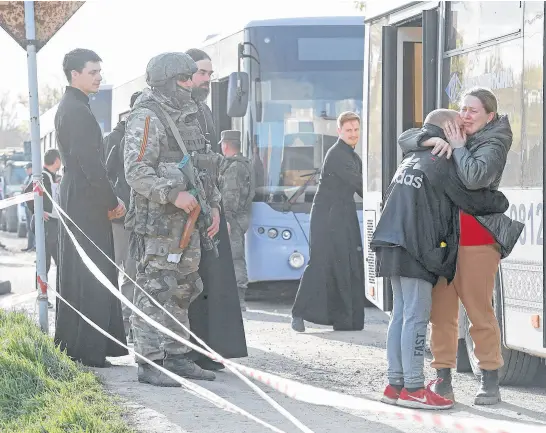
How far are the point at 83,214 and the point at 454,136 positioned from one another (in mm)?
2769

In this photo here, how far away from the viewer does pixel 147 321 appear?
7164 millimetres

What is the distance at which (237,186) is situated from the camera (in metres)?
13.1

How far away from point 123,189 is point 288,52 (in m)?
4.27

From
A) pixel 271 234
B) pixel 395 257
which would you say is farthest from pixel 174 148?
pixel 271 234

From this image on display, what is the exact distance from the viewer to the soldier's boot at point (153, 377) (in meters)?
7.54

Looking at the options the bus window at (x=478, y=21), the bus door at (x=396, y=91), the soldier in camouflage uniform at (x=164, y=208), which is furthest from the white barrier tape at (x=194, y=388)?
Answer: the bus window at (x=478, y=21)

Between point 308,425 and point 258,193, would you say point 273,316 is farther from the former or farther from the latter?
point 308,425

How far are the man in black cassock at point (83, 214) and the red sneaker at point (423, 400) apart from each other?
2328 mm

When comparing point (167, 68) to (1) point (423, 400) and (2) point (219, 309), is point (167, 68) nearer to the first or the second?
(2) point (219, 309)

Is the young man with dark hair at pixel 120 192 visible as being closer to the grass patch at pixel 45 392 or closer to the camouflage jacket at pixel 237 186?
the grass patch at pixel 45 392

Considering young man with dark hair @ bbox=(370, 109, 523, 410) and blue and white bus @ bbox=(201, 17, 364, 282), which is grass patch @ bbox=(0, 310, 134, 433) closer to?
young man with dark hair @ bbox=(370, 109, 523, 410)

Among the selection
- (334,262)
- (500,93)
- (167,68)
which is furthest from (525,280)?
(334,262)

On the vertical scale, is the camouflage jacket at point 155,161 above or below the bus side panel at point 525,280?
above

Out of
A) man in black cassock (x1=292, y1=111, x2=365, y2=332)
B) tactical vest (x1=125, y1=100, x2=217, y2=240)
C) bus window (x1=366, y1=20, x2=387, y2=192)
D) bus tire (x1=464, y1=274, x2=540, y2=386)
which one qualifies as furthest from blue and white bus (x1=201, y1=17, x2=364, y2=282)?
tactical vest (x1=125, y1=100, x2=217, y2=240)
